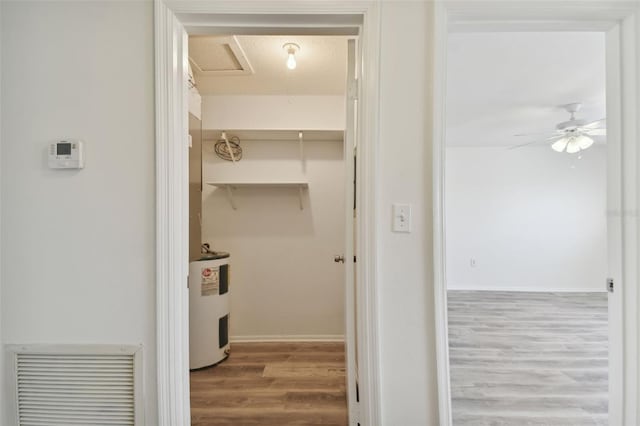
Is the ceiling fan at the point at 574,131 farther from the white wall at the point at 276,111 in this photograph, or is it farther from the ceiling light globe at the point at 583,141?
the white wall at the point at 276,111

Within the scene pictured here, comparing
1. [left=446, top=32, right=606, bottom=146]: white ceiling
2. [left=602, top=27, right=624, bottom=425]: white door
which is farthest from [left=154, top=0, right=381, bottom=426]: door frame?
[left=602, top=27, right=624, bottom=425]: white door

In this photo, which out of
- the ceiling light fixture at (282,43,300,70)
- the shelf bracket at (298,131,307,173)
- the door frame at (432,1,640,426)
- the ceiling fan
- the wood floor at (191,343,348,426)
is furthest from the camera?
the ceiling fan

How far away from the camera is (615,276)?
1.27m

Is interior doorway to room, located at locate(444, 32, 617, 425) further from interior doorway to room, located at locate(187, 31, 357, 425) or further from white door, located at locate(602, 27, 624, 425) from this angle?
interior doorway to room, located at locate(187, 31, 357, 425)

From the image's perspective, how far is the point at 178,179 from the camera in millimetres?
1230

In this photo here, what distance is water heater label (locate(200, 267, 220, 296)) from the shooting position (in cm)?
229

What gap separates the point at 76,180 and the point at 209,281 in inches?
50.9

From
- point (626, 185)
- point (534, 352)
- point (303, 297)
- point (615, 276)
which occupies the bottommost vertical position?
point (534, 352)

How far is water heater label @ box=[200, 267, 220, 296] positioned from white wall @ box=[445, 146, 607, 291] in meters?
4.00

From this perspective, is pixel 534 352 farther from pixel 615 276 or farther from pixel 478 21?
pixel 478 21

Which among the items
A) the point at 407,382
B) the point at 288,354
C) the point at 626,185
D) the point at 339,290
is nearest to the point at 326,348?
the point at 288,354

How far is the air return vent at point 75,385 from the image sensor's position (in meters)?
1.23

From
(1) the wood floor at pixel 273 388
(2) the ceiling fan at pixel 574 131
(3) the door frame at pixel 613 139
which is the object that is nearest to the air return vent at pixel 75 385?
(1) the wood floor at pixel 273 388

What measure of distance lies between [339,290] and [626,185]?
221 cm
